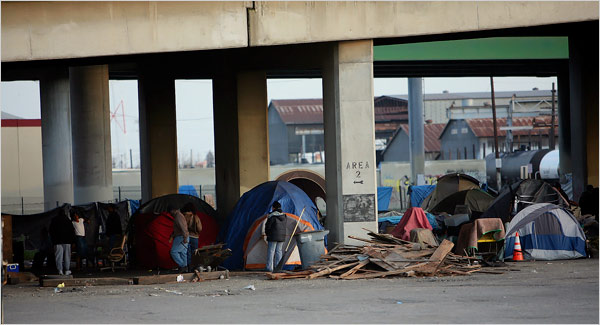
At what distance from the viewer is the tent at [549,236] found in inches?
849

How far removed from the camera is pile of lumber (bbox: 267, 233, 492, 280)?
58.9 feet

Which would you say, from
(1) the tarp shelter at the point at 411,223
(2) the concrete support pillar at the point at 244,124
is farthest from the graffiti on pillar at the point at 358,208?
(2) the concrete support pillar at the point at 244,124

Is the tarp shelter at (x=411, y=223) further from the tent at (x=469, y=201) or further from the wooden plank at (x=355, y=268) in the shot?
the tent at (x=469, y=201)

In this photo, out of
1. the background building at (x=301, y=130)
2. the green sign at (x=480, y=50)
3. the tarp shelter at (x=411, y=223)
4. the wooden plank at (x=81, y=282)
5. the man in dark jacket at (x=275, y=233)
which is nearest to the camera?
the wooden plank at (x=81, y=282)

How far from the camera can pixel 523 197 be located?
25297 mm

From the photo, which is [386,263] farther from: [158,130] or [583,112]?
[583,112]

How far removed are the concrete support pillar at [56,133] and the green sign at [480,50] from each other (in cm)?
1564

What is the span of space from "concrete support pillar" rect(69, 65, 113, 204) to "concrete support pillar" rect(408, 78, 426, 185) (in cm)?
2198

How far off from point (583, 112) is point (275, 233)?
19.8m

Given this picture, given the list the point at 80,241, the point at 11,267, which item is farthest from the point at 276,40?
the point at 80,241

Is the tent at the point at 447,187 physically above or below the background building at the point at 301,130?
below

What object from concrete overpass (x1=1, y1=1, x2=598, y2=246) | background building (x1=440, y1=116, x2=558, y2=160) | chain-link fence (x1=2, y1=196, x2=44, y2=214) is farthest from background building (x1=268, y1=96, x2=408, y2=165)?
concrete overpass (x1=1, y1=1, x2=598, y2=246)

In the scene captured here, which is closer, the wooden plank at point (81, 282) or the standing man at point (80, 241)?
the wooden plank at point (81, 282)

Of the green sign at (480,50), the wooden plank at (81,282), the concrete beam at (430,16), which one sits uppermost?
the green sign at (480,50)
